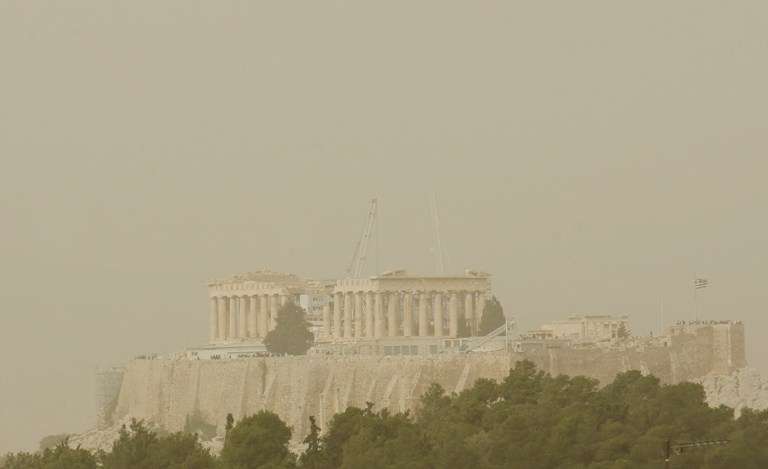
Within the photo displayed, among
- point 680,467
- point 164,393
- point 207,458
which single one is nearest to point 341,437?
point 207,458

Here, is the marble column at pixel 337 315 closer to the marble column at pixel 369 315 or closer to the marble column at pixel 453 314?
the marble column at pixel 369 315

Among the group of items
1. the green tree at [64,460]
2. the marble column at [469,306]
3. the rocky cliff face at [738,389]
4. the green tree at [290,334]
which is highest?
the marble column at [469,306]

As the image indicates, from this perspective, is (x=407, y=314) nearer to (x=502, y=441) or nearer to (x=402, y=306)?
(x=402, y=306)

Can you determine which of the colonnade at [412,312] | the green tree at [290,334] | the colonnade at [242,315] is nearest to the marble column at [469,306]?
the colonnade at [412,312]

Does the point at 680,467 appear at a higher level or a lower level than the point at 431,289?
lower

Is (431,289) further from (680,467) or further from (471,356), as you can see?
(680,467)

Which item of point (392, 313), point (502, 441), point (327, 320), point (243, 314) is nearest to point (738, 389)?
point (392, 313)
